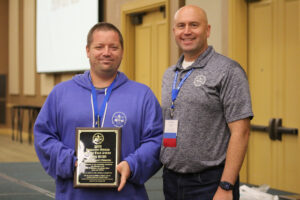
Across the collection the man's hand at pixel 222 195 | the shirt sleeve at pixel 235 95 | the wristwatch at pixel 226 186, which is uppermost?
the shirt sleeve at pixel 235 95

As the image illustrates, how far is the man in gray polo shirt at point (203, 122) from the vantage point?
2.17 metres

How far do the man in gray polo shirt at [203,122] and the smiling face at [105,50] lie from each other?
1.39 ft

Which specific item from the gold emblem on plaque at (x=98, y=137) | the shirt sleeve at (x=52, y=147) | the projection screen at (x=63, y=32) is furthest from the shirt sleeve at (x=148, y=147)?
the projection screen at (x=63, y=32)

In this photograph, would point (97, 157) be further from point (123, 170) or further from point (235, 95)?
point (235, 95)

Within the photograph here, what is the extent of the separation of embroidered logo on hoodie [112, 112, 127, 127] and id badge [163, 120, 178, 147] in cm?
35

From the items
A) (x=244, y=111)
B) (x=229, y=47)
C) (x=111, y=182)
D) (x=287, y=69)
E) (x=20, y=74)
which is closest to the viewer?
(x=111, y=182)

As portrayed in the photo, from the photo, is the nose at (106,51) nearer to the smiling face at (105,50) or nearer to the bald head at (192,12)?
the smiling face at (105,50)

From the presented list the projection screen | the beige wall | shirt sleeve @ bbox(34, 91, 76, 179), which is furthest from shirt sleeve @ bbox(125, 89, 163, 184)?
the projection screen

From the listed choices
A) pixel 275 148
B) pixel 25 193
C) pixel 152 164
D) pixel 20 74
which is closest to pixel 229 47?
pixel 275 148

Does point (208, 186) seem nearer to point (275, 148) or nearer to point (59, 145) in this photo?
point (59, 145)

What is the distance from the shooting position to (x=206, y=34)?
2.35 m

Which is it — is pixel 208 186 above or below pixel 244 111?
below

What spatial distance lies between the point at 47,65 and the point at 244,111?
8.88m

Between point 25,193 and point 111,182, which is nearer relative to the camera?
point 111,182
